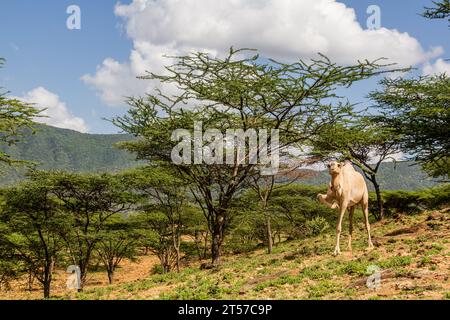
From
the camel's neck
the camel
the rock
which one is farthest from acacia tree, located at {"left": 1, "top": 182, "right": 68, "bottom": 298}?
the rock

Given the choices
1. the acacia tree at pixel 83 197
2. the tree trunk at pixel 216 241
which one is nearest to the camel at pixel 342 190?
the tree trunk at pixel 216 241

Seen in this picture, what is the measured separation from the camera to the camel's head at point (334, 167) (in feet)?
42.7

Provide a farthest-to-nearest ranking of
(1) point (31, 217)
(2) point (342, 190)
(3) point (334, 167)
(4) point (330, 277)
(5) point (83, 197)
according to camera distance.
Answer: (5) point (83, 197)
(1) point (31, 217)
(2) point (342, 190)
(3) point (334, 167)
(4) point (330, 277)

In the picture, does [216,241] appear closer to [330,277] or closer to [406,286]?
[330,277]

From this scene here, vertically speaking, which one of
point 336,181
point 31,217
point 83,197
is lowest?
point 31,217

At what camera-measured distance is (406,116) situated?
2036 centimetres

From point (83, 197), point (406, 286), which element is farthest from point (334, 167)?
point (83, 197)

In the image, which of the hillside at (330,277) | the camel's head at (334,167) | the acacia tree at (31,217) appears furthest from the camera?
the acacia tree at (31,217)

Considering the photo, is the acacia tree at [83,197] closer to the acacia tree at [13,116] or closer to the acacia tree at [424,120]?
the acacia tree at [13,116]

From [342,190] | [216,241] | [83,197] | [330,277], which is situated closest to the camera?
[330,277]

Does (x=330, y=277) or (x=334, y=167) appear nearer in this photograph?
(x=330, y=277)

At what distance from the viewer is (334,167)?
1305 centimetres

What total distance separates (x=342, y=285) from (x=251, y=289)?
2353 mm
